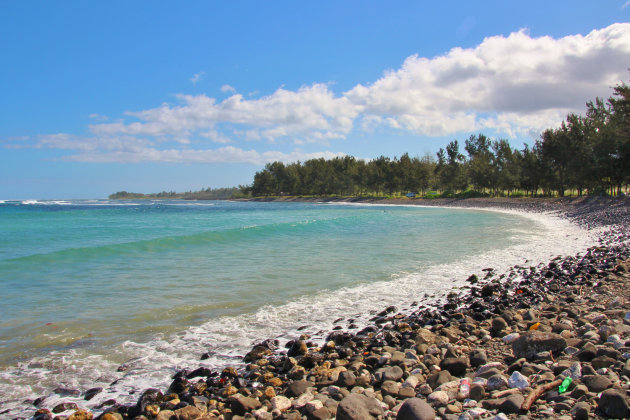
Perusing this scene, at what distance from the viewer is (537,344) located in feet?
16.5

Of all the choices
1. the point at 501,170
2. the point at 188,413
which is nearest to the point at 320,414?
the point at 188,413

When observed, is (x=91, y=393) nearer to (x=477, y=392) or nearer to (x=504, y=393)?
(x=477, y=392)

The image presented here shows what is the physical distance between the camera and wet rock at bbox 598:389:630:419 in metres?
3.30

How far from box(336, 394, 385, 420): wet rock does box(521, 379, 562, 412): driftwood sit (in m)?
1.37

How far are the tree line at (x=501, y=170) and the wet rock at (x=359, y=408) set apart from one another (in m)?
48.0

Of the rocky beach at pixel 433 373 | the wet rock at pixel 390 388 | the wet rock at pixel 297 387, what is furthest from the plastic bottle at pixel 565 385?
the wet rock at pixel 297 387

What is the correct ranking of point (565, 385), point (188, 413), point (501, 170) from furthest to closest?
1. point (501, 170)
2. point (188, 413)
3. point (565, 385)

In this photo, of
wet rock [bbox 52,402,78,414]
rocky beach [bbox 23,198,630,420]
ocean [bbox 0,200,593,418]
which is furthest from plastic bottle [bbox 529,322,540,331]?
wet rock [bbox 52,402,78,414]

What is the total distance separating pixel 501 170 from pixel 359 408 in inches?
3890

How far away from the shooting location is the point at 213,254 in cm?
1898

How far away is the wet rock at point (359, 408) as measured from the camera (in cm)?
375

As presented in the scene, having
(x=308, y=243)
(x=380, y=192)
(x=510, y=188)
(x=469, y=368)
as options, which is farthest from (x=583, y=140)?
(x=380, y=192)

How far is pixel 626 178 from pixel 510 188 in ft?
123

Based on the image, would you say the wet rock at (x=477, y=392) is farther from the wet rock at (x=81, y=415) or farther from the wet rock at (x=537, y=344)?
the wet rock at (x=81, y=415)
